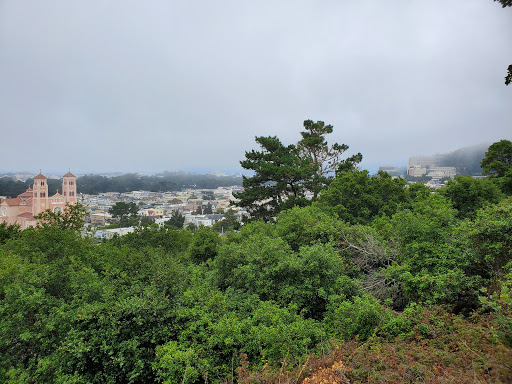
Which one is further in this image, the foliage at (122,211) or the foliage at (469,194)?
the foliage at (122,211)

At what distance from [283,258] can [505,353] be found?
4.12 m

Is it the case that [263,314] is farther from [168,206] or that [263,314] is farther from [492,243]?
[168,206]

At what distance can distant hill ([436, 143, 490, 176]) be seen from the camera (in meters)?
22.1

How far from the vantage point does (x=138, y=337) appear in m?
4.50

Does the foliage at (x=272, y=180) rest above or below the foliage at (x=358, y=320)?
above

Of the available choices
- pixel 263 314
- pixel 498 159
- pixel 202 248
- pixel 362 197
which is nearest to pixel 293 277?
pixel 263 314

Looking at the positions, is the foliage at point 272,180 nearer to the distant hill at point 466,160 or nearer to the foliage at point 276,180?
the foliage at point 276,180

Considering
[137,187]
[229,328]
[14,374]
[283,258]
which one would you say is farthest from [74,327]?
[137,187]

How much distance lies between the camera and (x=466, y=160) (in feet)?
83.7

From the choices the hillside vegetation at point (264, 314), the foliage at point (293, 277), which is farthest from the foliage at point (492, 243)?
the foliage at point (293, 277)

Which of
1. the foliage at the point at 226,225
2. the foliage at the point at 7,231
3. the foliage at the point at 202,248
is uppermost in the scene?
the foliage at the point at 7,231

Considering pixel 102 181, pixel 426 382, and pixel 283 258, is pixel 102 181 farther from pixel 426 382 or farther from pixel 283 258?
pixel 426 382

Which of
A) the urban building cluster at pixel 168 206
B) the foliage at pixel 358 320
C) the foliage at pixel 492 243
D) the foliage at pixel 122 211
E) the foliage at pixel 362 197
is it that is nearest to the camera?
the foliage at pixel 358 320

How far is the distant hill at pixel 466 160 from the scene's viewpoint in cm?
2212
